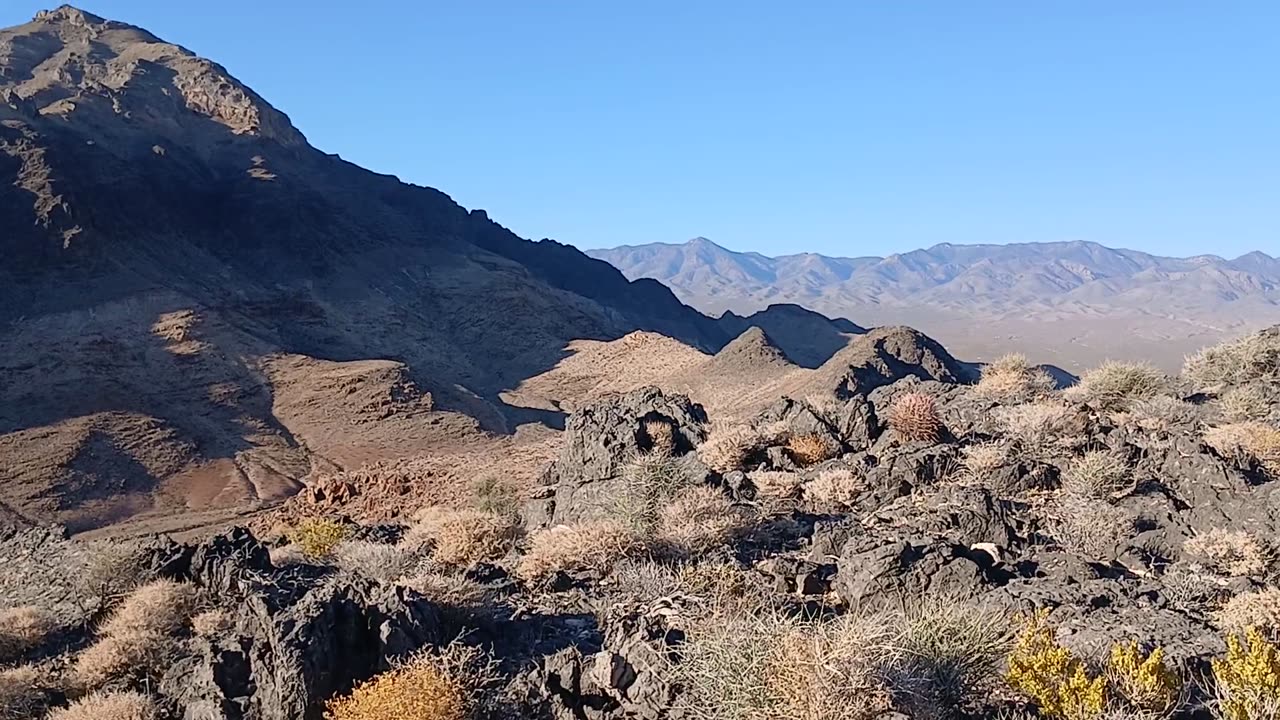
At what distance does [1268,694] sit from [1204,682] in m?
0.75

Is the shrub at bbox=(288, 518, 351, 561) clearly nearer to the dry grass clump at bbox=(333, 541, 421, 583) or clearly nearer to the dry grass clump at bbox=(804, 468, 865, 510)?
the dry grass clump at bbox=(333, 541, 421, 583)

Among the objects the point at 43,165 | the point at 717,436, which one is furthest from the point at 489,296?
the point at 717,436

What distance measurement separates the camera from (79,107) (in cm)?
4641

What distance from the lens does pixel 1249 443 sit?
11047 millimetres

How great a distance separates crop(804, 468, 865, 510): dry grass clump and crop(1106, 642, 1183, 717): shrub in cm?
527

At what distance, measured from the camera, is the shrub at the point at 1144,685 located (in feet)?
14.4

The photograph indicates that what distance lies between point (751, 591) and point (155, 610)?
4209mm

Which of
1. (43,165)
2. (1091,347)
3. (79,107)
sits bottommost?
(1091,347)

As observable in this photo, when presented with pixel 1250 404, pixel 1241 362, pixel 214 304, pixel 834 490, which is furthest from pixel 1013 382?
pixel 214 304

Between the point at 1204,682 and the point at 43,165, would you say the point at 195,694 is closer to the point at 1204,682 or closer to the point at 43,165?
the point at 1204,682

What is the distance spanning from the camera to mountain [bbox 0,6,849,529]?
1038 inches

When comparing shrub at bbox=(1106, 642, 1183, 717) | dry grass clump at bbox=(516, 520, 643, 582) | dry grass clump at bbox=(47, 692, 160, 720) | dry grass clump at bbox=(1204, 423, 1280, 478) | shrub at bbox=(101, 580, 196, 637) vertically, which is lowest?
dry grass clump at bbox=(47, 692, 160, 720)

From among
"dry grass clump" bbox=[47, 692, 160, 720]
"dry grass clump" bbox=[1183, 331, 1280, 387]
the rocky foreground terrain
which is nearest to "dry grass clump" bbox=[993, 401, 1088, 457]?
the rocky foreground terrain

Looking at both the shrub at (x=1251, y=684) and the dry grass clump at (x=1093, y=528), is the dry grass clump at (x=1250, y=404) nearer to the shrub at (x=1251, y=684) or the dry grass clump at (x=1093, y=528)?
the dry grass clump at (x=1093, y=528)
